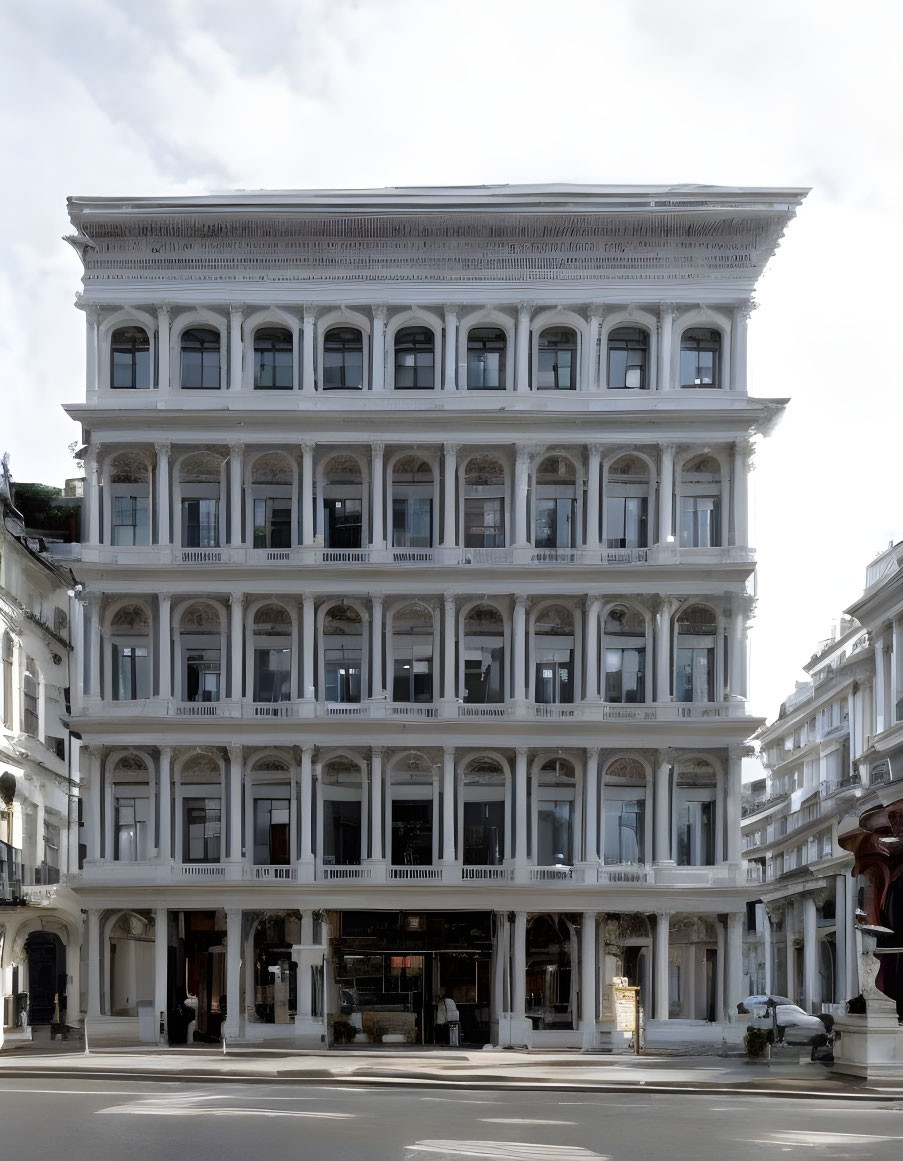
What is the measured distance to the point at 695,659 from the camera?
56.1 m

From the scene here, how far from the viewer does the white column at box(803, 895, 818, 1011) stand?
293ft

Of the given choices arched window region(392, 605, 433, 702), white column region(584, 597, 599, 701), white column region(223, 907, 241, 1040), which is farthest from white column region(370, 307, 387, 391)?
white column region(223, 907, 241, 1040)

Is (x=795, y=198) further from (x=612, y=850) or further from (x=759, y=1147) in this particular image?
(x=759, y=1147)

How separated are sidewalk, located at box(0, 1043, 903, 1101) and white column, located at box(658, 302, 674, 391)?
69.9 feet

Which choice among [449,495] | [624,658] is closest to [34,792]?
[449,495]

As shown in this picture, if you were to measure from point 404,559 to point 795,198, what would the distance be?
665 inches

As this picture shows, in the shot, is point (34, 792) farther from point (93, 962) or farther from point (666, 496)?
point (666, 496)

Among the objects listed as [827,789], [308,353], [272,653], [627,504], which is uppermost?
[308,353]

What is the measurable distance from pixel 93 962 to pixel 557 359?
24.2 metres

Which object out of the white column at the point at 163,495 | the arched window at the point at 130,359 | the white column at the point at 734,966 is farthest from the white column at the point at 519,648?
the arched window at the point at 130,359

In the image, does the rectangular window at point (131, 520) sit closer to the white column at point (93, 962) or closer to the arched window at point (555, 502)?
the white column at point (93, 962)

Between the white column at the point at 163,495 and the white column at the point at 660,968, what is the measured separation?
771 inches

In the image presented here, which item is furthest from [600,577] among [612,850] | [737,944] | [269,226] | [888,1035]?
[888,1035]

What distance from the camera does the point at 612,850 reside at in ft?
181
